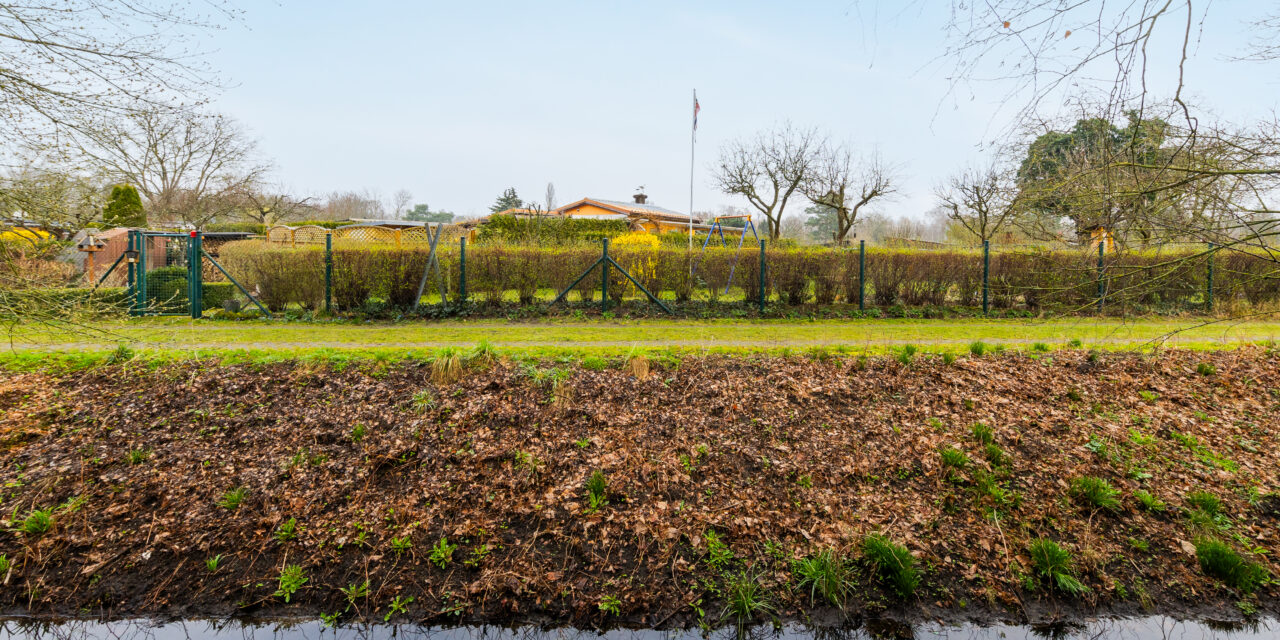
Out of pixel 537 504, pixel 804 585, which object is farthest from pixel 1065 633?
pixel 537 504

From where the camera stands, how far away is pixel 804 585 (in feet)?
12.3

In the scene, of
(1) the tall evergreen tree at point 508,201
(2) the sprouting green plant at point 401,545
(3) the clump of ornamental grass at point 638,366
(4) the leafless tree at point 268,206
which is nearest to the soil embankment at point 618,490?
(2) the sprouting green plant at point 401,545

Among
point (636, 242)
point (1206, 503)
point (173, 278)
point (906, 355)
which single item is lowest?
point (1206, 503)

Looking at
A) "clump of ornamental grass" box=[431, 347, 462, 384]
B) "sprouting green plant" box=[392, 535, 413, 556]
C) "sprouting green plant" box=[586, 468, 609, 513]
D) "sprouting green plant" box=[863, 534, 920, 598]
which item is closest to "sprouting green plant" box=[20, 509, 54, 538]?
"sprouting green plant" box=[392, 535, 413, 556]

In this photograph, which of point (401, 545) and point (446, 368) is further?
point (446, 368)

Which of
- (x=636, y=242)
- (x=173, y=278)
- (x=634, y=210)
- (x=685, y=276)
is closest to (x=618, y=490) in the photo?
(x=685, y=276)

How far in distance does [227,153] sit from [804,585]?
28.4 m

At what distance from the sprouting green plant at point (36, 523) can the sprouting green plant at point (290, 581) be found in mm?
1533

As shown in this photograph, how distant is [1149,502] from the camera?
169 inches

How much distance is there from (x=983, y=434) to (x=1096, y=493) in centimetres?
78

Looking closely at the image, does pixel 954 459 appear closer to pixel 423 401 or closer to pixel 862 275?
pixel 423 401

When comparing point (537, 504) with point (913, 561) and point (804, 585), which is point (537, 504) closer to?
point (804, 585)

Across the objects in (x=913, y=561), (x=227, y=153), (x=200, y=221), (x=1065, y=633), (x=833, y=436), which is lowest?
(x=1065, y=633)

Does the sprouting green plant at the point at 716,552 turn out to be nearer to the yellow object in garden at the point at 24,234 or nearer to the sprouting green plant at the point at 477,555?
the sprouting green plant at the point at 477,555
